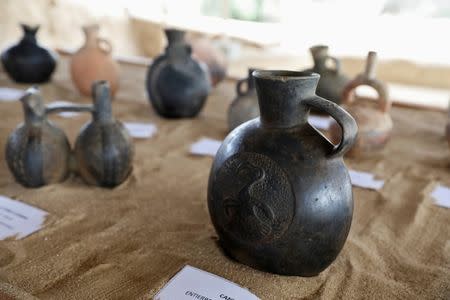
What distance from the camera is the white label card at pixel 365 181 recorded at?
1434 mm

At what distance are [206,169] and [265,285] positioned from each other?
0.64 meters

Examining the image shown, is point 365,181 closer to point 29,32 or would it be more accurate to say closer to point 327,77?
point 327,77

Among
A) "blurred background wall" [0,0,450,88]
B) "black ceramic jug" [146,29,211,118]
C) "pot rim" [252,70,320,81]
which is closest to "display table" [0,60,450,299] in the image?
"black ceramic jug" [146,29,211,118]

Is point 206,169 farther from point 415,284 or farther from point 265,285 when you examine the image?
point 415,284

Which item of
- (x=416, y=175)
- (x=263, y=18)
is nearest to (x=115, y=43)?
(x=263, y=18)

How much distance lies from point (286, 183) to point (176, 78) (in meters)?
1.13

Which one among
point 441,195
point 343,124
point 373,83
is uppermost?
point 343,124

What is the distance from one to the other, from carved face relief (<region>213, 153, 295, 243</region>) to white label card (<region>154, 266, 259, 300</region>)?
0.10m

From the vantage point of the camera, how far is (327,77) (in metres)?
2.04

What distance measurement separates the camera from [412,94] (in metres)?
2.80

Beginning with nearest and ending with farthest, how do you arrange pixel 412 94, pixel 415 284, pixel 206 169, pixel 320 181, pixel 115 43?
pixel 320 181 → pixel 415 284 → pixel 206 169 → pixel 412 94 → pixel 115 43

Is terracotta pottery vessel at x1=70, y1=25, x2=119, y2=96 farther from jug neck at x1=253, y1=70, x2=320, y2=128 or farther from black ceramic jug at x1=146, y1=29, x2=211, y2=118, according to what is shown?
jug neck at x1=253, y1=70, x2=320, y2=128

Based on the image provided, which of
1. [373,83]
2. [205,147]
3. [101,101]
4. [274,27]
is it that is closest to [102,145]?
[101,101]

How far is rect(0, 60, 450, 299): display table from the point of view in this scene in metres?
0.94
